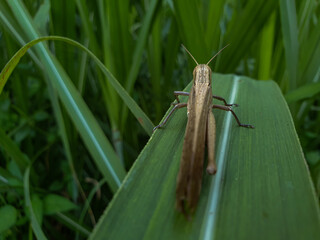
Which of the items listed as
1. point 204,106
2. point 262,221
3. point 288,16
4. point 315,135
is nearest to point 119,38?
point 204,106

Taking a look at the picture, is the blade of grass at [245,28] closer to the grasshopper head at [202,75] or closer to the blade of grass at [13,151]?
the grasshopper head at [202,75]

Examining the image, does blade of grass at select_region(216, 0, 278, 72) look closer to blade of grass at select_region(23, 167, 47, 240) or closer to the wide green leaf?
the wide green leaf

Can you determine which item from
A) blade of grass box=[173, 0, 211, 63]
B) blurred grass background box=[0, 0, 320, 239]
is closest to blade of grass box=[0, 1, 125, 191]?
blurred grass background box=[0, 0, 320, 239]

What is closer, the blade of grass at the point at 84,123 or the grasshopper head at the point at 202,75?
the blade of grass at the point at 84,123

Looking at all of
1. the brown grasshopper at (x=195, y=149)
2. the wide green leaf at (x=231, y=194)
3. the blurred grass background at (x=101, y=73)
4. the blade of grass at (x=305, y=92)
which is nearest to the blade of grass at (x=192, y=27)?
the blurred grass background at (x=101, y=73)

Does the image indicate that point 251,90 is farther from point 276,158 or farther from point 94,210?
point 94,210
